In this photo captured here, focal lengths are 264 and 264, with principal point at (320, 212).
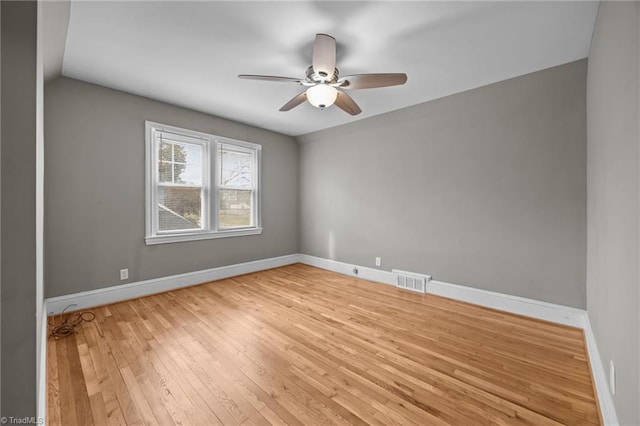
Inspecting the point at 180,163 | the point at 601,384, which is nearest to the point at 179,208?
the point at 180,163

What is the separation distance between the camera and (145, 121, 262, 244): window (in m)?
3.61

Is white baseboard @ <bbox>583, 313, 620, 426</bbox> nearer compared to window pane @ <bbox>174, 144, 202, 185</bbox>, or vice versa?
white baseboard @ <bbox>583, 313, 620, 426</bbox>

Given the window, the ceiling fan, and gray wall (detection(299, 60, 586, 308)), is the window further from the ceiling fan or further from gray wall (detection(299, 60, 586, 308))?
the ceiling fan

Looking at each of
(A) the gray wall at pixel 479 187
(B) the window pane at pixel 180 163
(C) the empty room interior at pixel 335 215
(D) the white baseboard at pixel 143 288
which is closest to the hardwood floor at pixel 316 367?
(C) the empty room interior at pixel 335 215

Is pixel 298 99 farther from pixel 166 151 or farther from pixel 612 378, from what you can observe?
pixel 612 378

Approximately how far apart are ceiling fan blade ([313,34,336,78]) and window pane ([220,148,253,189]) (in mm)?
2635

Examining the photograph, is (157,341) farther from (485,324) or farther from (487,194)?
(487,194)

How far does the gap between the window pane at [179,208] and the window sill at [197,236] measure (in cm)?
14

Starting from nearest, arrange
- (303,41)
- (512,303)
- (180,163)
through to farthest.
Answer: (303,41) → (512,303) → (180,163)

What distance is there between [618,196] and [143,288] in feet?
14.8

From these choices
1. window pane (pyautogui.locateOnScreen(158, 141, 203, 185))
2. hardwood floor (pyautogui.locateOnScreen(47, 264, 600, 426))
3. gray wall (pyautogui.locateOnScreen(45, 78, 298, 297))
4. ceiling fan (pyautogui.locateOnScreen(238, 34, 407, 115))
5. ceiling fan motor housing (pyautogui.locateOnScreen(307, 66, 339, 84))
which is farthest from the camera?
window pane (pyautogui.locateOnScreen(158, 141, 203, 185))

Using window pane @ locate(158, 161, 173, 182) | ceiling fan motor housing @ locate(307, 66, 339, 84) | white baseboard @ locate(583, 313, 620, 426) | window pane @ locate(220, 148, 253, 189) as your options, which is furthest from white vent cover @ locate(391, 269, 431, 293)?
window pane @ locate(158, 161, 173, 182)

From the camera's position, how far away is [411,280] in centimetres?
380

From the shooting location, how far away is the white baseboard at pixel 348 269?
4.14m
